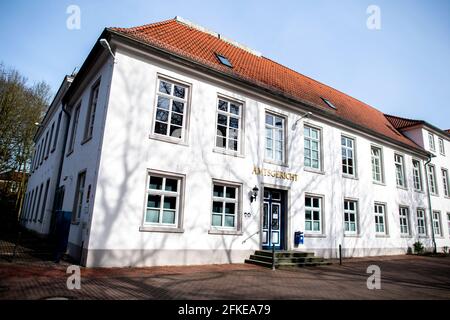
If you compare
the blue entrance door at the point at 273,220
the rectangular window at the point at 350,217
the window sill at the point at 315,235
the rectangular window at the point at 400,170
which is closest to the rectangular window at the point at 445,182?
the rectangular window at the point at 400,170

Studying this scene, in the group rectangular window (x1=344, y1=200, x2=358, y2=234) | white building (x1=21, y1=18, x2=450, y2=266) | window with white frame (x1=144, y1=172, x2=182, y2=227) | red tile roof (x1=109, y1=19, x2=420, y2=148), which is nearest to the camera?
white building (x1=21, y1=18, x2=450, y2=266)

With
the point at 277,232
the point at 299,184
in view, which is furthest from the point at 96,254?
the point at 299,184

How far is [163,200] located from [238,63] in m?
7.98

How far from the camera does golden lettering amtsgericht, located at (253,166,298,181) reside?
12500 millimetres

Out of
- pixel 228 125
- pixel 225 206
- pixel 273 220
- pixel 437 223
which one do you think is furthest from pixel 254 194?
pixel 437 223

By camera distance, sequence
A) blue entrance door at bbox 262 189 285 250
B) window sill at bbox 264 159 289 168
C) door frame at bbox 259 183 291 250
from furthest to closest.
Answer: window sill at bbox 264 159 289 168
door frame at bbox 259 183 291 250
blue entrance door at bbox 262 189 285 250

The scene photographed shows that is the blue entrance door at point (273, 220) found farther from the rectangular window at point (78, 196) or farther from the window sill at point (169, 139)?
the rectangular window at point (78, 196)

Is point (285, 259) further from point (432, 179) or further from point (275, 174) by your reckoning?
point (432, 179)

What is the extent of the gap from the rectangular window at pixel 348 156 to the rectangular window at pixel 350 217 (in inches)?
65.1

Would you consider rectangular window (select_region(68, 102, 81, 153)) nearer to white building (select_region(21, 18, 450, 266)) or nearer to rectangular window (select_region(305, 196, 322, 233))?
A: white building (select_region(21, 18, 450, 266))

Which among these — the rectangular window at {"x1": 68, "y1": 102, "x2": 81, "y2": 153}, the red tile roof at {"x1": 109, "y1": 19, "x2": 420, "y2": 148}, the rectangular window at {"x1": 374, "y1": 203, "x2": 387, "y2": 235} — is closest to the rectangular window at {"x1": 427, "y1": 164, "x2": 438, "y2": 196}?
the red tile roof at {"x1": 109, "y1": 19, "x2": 420, "y2": 148}

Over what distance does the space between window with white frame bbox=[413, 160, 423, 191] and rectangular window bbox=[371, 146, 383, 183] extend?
4570mm

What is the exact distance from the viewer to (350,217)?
15.9m
